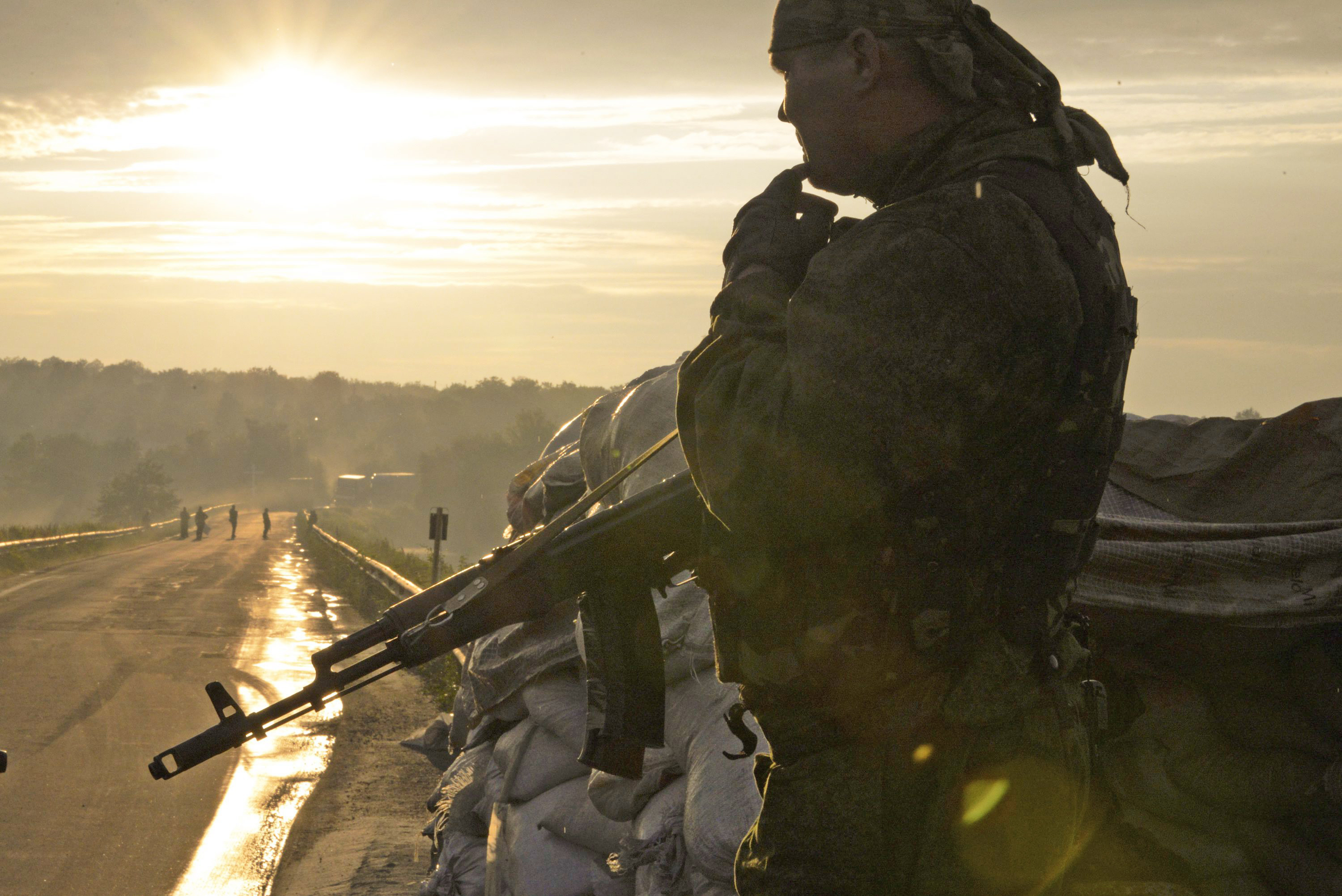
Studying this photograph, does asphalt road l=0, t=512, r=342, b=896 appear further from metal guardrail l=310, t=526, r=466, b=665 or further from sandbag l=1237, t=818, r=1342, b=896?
sandbag l=1237, t=818, r=1342, b=896

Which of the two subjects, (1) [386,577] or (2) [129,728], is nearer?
(2) [129,728]

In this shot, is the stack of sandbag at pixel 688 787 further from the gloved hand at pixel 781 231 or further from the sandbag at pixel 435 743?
the sandbag at pixel 435 743

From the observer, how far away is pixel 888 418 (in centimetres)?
162

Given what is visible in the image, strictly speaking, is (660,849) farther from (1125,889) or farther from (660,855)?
(1125,889)

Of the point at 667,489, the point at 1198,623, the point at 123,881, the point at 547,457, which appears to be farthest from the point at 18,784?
the point at 1198,623

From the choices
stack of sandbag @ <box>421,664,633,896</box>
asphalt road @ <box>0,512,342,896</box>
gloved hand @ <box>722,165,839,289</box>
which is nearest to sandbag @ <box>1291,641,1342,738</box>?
gloved hand @ <box>722,165,839,289</box>

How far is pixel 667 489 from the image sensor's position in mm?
2287

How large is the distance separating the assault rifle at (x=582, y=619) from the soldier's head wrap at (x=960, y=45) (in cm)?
85

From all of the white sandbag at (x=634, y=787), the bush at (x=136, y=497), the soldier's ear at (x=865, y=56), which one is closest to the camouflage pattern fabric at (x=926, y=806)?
the soldier's ear at (x=865, y=56)

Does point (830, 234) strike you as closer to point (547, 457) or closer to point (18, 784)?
point (547, 457)

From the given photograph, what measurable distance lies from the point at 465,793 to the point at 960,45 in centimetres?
427

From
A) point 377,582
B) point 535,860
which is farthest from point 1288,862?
point 377,582

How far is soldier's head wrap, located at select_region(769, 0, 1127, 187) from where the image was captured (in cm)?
180

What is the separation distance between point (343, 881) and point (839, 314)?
179 inches
